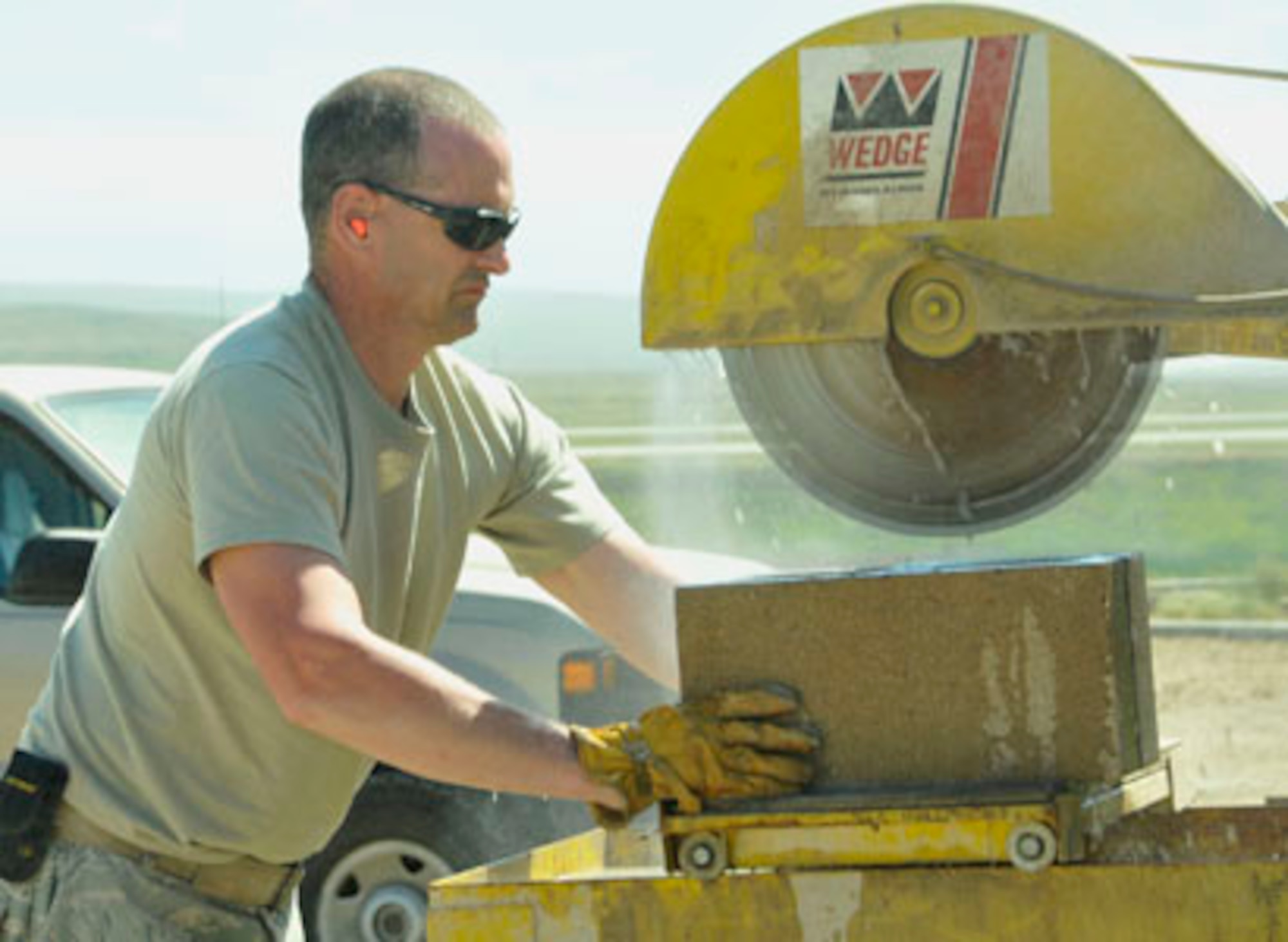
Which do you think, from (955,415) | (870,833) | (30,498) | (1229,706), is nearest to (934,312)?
Answer: (955,415)

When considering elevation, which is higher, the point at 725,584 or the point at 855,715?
the point at 725,584

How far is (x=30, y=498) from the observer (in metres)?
6.73

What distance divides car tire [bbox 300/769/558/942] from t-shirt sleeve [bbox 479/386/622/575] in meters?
1.94

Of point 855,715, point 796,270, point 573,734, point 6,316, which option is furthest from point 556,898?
point 6,316

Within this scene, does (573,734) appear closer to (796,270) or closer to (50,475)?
(796,270)

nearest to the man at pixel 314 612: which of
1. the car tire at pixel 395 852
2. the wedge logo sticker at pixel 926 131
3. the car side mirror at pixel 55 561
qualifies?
the wedge logo sticker at pixel 926 131

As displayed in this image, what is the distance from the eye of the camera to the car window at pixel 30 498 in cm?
650

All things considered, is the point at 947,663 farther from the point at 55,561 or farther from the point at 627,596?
the point at 55,561

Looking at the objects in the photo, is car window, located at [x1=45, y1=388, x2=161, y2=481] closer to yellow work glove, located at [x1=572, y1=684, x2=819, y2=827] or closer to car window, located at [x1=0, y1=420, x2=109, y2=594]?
car window, located at [x1=0, y1=420, x2=109, y2=594]

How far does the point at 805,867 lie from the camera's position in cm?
302

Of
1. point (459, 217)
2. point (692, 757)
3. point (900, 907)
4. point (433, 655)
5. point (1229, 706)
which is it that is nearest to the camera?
point (900, 907)

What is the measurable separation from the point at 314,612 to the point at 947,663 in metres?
0.88

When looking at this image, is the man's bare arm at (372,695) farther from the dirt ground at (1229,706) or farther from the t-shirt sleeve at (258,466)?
the dirt ground at (1229,706)

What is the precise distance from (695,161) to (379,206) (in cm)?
67
